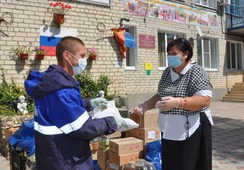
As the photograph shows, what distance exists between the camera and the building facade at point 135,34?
7172mm

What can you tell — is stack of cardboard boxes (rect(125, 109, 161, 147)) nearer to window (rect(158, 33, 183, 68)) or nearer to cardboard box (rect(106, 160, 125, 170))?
cardboard box (rect(106, 160, 125, 170))

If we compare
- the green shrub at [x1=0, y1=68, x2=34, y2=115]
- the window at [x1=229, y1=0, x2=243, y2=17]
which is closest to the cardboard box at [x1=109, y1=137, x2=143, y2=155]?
the green shrub at [x1=0, y1=68, x2=34, y2=115]

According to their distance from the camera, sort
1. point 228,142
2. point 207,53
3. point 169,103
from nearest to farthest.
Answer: point 169,103 < point 228,142 < point 207,53

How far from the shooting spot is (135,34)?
10.3 m

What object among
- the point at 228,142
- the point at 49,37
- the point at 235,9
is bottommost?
the point at 228,142

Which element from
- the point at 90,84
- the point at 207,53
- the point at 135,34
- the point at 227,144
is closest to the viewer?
the point at 227,144

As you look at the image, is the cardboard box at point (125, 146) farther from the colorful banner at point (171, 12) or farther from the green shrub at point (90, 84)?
the colorful banner at point (171, 12)

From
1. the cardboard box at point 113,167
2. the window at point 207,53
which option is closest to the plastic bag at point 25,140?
the cardboard box at point 113,167

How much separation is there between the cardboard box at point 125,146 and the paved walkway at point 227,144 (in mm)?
1575

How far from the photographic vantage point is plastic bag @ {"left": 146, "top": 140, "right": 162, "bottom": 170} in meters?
3.42

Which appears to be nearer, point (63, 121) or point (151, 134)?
point (63, 121)

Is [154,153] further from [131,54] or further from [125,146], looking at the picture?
[131,54]

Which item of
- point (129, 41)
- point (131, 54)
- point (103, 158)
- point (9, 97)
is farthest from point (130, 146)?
point (131, 54)

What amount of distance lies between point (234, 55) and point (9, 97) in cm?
1276
